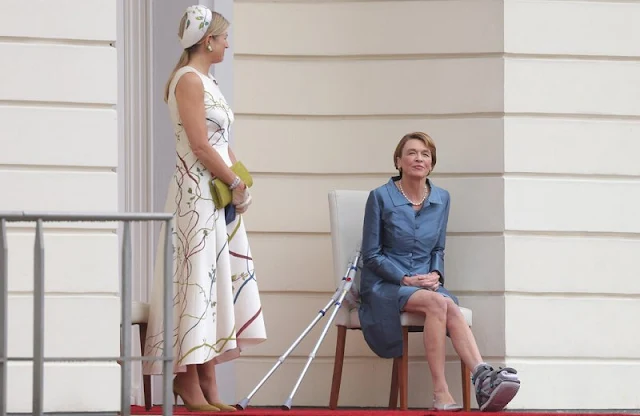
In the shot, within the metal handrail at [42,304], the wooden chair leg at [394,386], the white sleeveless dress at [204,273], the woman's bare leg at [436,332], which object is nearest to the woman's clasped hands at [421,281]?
the woman's bare leg at [436,332]

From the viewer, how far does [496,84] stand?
649 cm

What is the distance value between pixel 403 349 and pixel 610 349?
3.17 ft

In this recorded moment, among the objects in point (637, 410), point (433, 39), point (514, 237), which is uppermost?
point (433, 39)

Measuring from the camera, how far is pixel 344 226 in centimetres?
647

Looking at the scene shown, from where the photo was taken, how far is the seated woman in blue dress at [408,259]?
6.01 metres

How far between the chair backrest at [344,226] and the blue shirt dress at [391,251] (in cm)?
14

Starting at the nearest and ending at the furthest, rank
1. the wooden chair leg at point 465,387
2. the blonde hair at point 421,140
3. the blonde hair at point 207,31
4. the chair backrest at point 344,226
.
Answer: the blonde hair at point 207,31 < the wooden chair leg at point 465,387 < the blonde hair at point 421,140 < the chair backrest at point 344,226

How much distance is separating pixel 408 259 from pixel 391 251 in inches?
3.1

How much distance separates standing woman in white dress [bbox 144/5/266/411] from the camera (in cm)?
541

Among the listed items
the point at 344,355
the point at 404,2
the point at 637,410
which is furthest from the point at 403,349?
the point at 404,2

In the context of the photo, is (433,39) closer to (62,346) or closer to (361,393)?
(361,393)

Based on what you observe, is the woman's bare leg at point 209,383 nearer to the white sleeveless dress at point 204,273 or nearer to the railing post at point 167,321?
the white sleeveless dress at point 204,273

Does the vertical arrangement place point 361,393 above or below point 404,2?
below

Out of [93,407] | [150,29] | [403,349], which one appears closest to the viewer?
[93,407]
